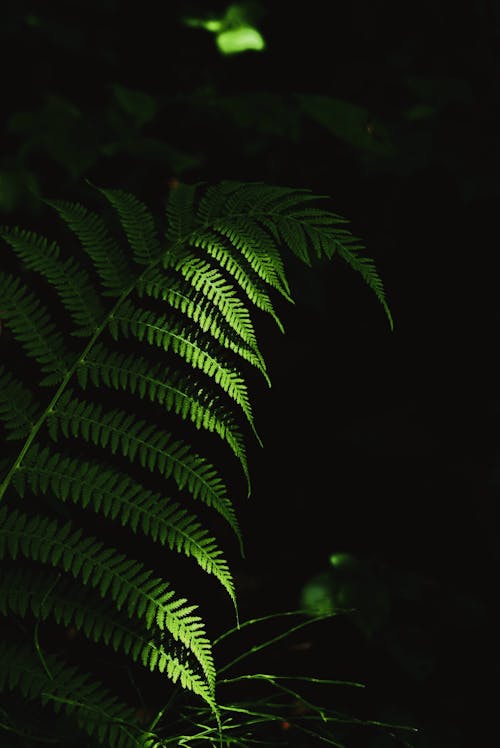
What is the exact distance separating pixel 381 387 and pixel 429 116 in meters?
1.05

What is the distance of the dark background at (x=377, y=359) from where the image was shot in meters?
2.05

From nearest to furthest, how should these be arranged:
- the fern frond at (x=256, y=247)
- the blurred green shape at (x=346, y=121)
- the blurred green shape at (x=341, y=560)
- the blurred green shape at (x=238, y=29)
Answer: the fern frond at (x=256, y=247) < the blurred green shape at (x=341, y=560) < the blurred green shape at (x=346, y=121) < the blurred green shape at (x=238, y=29)

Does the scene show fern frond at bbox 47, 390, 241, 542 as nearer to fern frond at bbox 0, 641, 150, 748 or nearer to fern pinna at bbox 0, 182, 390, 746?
fern pinna at bbox 0, 182, 390, 746

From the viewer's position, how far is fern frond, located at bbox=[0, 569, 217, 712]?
125cm

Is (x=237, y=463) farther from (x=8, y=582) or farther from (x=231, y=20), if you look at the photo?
(x=231, y=20)

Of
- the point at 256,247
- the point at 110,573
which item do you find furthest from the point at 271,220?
the point at 110,573

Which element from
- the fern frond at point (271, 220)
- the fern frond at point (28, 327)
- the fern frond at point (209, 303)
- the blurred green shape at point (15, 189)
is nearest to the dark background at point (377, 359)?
the blurred green shape at point (15, 189)

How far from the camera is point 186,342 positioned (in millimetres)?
1433

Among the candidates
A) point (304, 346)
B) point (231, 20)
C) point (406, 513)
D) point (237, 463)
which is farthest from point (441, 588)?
point (231, 20)

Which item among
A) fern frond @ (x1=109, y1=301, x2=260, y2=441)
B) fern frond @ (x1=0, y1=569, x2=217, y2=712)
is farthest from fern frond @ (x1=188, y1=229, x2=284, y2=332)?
fern frond @ (x1=0, y1=569, x2=217, y2=712)

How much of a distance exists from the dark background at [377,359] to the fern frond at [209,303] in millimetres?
652

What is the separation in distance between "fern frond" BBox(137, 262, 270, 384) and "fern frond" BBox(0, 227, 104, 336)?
0.12 meters

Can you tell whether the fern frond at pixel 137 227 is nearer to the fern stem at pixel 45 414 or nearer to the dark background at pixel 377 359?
the fern stem at pixel 45 414

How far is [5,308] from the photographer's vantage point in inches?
55.2
